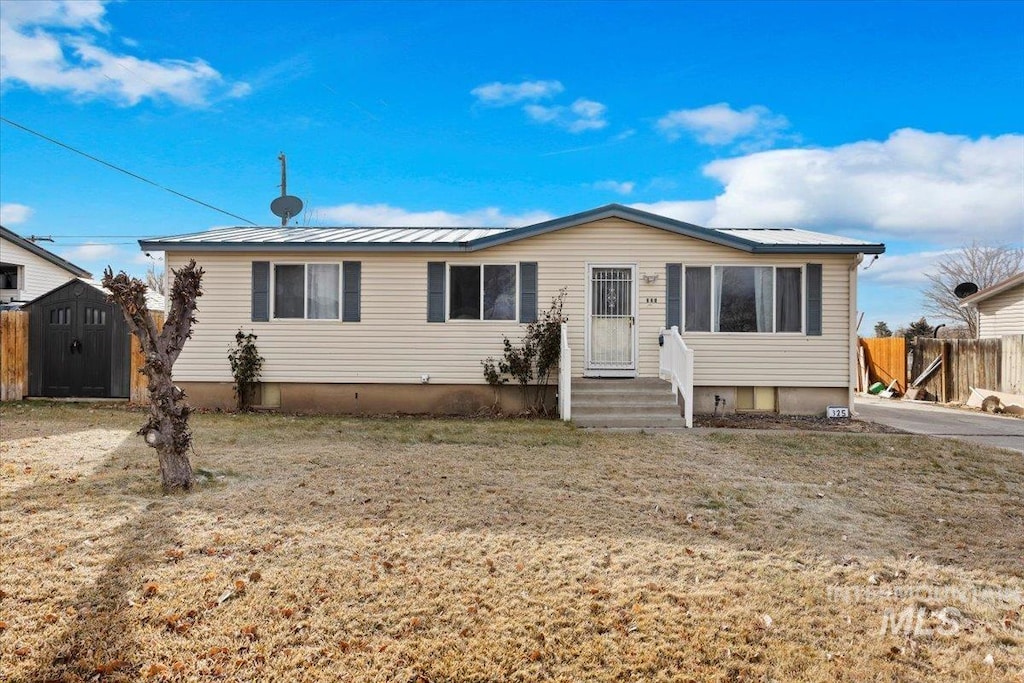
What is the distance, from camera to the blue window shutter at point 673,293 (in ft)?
35.1

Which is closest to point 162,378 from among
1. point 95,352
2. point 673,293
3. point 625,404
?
point 625,404

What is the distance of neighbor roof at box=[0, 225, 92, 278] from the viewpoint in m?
19.6

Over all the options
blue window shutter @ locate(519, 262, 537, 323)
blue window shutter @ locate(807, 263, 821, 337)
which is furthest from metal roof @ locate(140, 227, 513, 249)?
blue window shutter @ locate(807, 263, 821, 337)

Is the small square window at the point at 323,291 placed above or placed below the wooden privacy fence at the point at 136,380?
above

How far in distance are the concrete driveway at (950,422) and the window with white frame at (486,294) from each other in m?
7.00

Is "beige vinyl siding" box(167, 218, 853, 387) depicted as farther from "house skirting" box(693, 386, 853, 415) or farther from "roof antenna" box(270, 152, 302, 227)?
"roof antenna" box(270, 152, 302, 227)

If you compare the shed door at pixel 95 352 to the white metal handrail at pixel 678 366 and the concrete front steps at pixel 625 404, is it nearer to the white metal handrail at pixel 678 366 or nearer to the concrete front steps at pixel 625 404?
the concrete front steps at pixel 625 404

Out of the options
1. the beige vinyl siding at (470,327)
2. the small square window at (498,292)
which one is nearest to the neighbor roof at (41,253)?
the beige vinyl siding at (470,327)

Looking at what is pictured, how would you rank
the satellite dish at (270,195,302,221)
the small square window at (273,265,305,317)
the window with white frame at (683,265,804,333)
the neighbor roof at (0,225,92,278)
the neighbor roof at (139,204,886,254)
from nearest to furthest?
1. the neighbor roof at (139,204,886,254)
2. the window with white frame at (683,265,804,333)
3. the small square window at (273,265,305,317)
4. the satellite dish at (270,195,302,221)
5. the neighbor roof at (0,225,92,278)

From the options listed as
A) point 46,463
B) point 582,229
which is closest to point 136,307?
point 46,463

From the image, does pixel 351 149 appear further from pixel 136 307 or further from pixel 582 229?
pixel 136 307

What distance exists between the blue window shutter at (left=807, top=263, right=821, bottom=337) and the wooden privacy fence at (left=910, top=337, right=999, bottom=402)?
6.79m

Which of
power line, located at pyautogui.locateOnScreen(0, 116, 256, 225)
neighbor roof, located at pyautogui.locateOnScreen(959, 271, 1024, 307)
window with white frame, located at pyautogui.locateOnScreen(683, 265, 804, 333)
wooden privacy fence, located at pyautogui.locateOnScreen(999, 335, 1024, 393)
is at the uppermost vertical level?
power line, located at pyautogui.locateOnScreen(0, 116, 256, 225)

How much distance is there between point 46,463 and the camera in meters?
6.35
